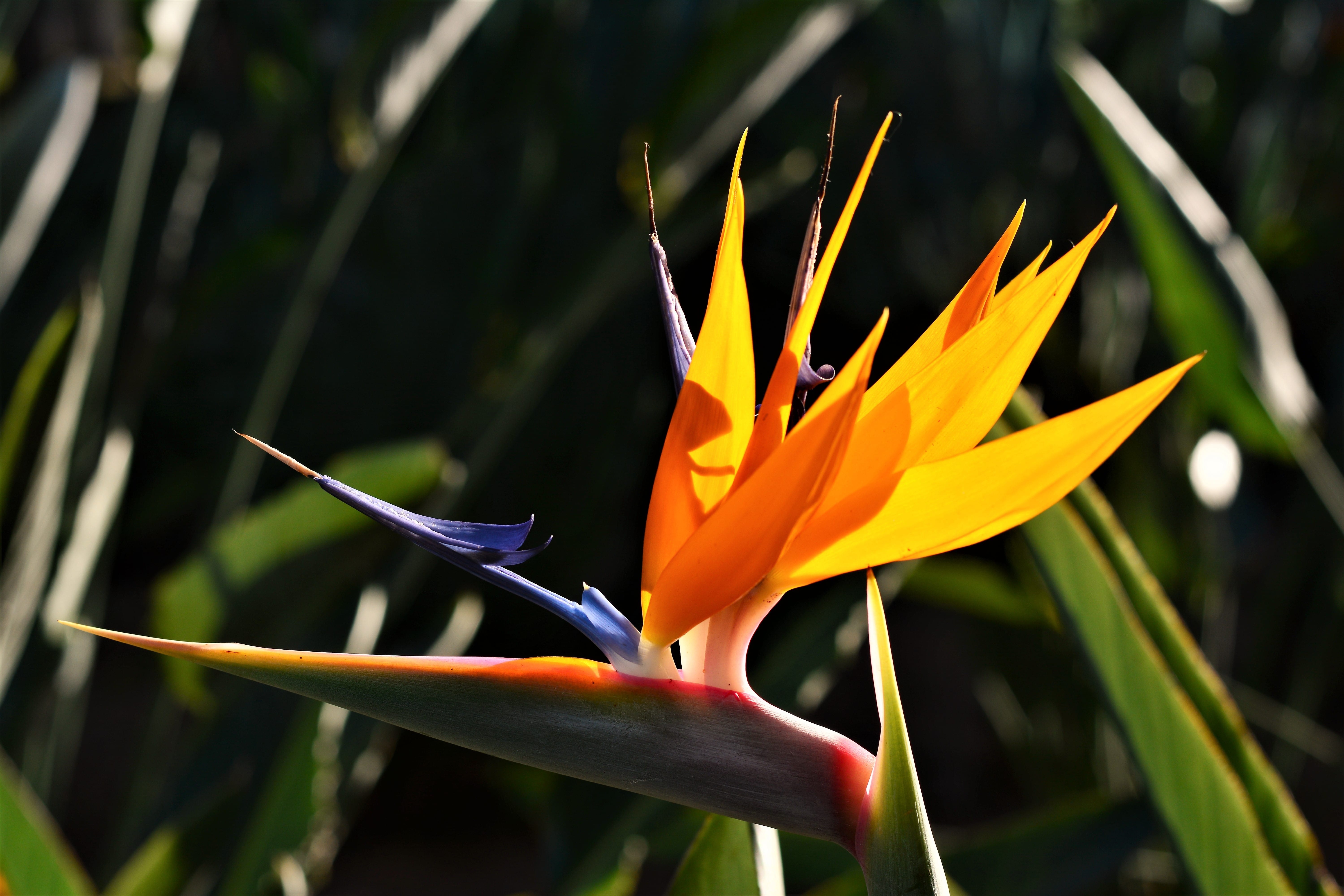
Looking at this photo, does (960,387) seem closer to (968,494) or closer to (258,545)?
(968,494)

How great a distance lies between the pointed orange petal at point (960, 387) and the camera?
23cm

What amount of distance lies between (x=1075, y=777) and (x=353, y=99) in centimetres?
94

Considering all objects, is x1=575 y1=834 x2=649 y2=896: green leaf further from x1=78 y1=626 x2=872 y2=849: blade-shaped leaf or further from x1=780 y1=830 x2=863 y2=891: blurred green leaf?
x1=78 y1=626 x2=872 y2=849: blade-shaped leaf

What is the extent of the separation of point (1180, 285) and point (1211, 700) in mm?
281

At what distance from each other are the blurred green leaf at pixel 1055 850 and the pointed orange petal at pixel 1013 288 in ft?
1.44

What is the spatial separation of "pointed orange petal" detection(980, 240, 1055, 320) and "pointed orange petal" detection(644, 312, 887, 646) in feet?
0.11

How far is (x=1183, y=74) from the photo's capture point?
59.1 inches

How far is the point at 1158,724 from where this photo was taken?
0.42 meters

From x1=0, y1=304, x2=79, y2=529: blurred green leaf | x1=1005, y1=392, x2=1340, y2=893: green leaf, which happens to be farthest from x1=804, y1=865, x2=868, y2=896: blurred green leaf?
x1=0, y1=304, x2=79, y2=529: blurred green leaf

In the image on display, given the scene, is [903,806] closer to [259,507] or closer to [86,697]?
[259,507]

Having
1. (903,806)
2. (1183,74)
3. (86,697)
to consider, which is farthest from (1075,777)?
(86,697)

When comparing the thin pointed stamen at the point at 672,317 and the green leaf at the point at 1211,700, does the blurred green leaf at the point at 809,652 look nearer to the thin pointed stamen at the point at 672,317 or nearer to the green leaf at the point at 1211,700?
the green leaf at the point at 1211,700

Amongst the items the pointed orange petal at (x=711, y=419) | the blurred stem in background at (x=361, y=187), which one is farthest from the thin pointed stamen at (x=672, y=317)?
the blurred stem in background at (x=361, y=187)

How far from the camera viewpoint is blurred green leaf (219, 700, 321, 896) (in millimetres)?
590
